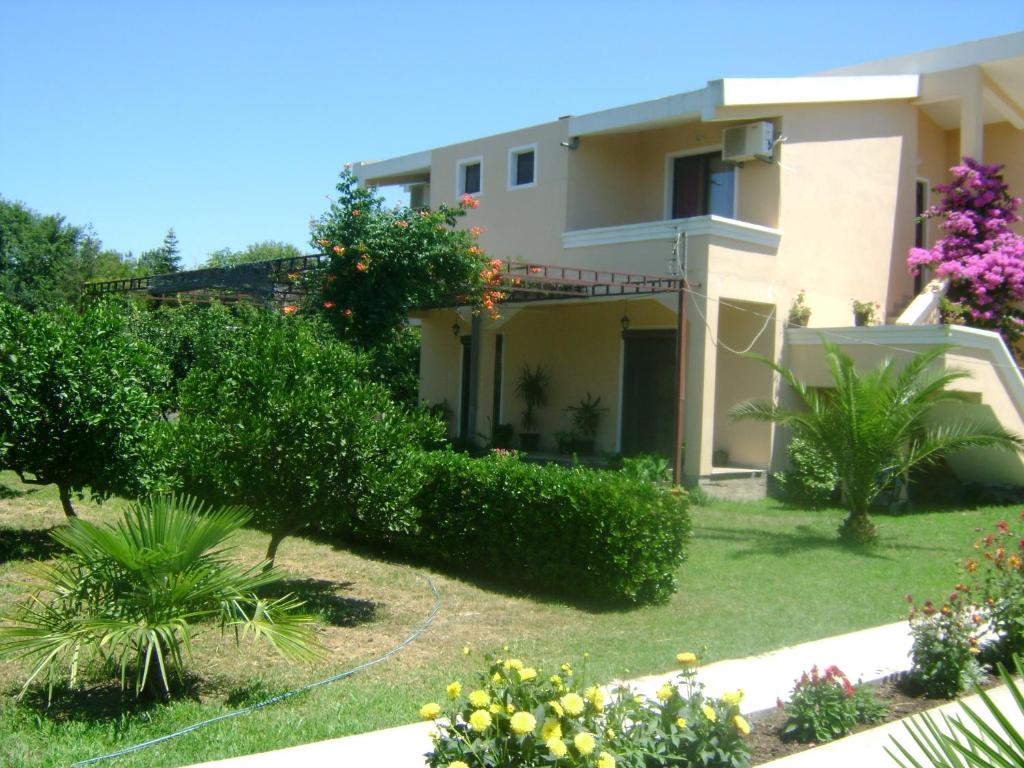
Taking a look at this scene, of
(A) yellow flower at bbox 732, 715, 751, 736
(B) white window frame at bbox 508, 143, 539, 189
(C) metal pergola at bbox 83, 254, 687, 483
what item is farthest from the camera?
(B) white window frame at bbox 508, 143, 539, 189

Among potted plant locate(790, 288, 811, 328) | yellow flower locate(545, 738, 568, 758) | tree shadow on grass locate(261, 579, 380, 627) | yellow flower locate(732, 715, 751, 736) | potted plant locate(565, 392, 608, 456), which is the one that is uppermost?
potted plant locate(790, 288, 811, 328)

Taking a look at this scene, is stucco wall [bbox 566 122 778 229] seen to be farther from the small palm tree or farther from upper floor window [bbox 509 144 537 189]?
the small palm tree

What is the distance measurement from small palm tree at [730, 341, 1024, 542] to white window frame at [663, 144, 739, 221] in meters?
4.65

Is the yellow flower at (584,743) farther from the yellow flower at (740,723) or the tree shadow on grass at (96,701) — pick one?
the tree shadow on grass at (96,701)

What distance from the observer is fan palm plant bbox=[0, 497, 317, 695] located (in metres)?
5.64

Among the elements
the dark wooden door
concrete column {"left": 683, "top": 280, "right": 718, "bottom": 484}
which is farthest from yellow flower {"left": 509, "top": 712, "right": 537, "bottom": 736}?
the dark wooden door

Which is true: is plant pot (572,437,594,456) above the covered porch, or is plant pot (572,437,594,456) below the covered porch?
below

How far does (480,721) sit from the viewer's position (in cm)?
375

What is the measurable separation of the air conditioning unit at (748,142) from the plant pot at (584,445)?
18.7ft

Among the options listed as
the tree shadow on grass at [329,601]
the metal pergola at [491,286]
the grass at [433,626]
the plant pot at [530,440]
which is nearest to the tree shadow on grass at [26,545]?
the grass at [433,626]

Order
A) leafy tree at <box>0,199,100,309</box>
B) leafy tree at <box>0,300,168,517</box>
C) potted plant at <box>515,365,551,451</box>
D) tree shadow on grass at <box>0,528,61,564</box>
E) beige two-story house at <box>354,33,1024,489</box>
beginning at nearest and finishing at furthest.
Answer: leafy tree at <box>0,300,168,517</box> → tree shadow on grass at <box>0,528,61,564</box> → beige two-story house at <box>354,33,1024,489</box> → potted plant at <box>515,365,551,451</box> → leafy tree at <box>0,199,100,309</box>

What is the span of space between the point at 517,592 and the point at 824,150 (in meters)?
11.2

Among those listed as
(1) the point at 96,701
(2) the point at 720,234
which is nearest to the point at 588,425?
(2) the point at 720,234

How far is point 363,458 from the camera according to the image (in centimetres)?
818
